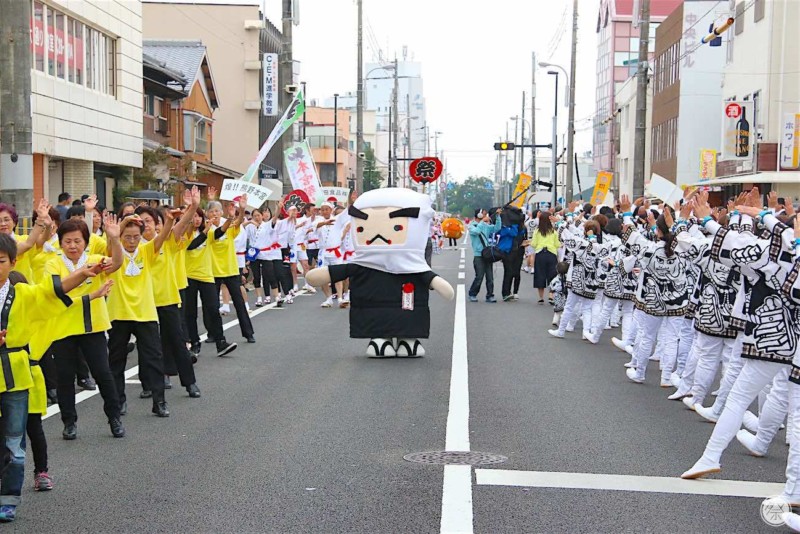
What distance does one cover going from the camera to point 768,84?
3206 cm

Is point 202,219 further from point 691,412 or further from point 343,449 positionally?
point 691,412

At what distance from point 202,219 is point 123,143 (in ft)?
64.8

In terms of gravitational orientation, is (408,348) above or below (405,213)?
below

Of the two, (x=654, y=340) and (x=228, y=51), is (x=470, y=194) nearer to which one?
(x=228, y=51)

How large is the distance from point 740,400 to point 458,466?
1867 mm

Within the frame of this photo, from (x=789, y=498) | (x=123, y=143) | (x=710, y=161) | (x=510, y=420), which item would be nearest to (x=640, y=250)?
(x=510, y=420)

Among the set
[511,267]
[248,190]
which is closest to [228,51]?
[511,267]

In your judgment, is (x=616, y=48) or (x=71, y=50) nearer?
(x=71, y=50)

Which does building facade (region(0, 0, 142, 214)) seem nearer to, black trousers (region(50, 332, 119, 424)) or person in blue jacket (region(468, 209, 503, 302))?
person in blue jacket (region(468, 209, 503, 302))

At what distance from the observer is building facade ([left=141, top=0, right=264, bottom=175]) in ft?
182

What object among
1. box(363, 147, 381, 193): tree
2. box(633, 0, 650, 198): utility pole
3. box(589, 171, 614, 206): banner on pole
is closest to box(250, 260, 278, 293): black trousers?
box(589, 171, 614, 206): banner on pole

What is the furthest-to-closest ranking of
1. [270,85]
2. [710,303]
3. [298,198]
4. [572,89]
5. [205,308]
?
[270,85]
[572,89]
[298,198]
[205,308]
[710,303]

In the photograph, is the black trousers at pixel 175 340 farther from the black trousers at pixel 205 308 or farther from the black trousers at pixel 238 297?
the black trousers at pixel 238 297

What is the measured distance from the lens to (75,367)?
7.99 meters
